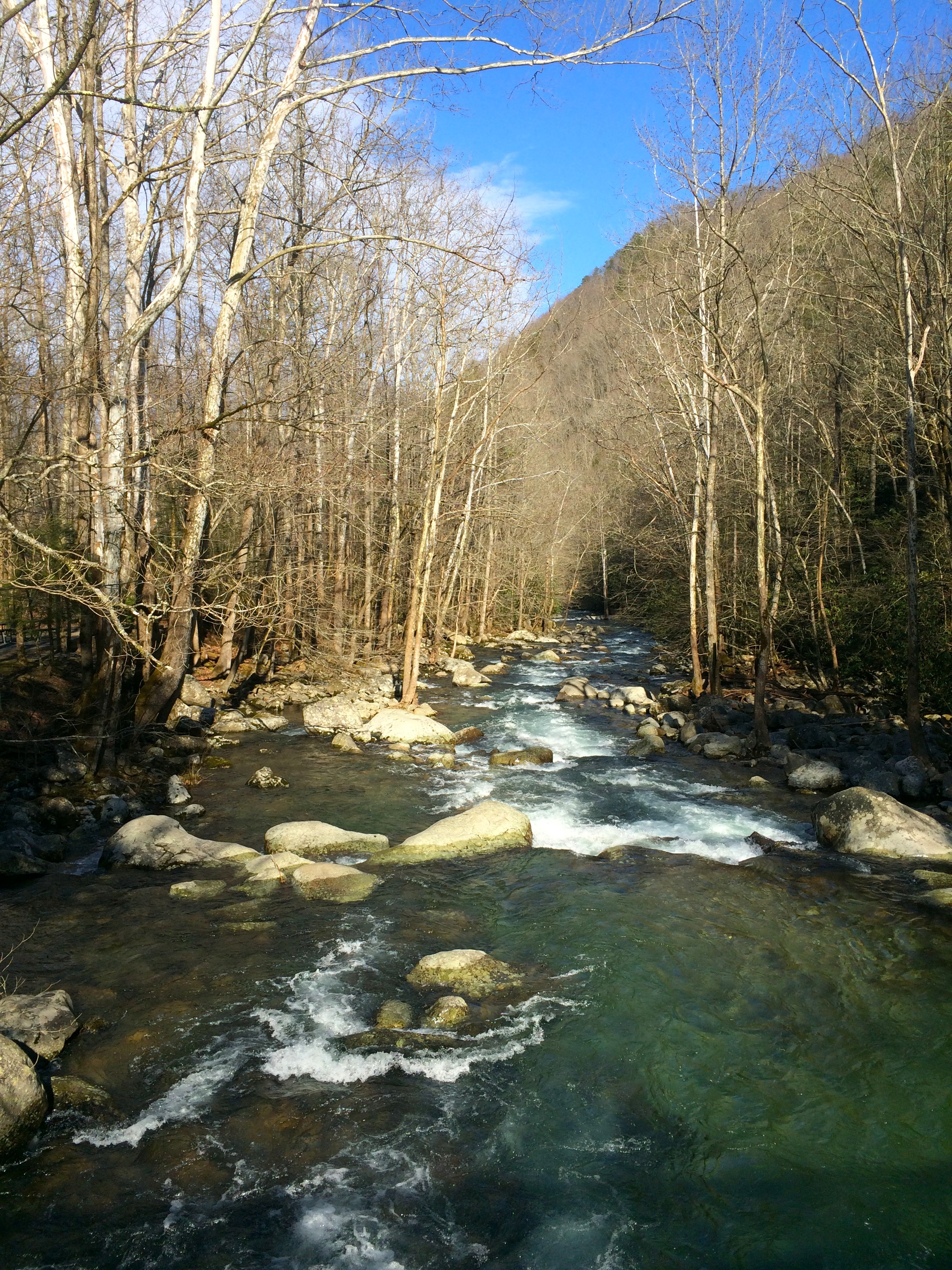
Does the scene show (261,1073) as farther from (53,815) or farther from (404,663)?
(404,663)

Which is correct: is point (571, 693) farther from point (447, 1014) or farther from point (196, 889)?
point (447, 1014)

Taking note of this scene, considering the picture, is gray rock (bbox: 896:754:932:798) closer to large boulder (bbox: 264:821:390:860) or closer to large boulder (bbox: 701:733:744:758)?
large boulder (bbox: 701:733:744:758)

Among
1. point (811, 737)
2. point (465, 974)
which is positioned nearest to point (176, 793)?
point (465, 974)

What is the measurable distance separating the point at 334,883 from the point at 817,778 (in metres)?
6.33

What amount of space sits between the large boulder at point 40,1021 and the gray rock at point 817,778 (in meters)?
8.46

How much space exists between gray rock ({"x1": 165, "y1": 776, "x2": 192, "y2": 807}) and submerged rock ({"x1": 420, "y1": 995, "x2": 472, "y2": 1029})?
→ 527cm

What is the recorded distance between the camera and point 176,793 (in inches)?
378

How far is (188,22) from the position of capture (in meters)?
9.41

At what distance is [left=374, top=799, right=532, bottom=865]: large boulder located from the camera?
26.7ft

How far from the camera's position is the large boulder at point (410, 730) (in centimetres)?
1312

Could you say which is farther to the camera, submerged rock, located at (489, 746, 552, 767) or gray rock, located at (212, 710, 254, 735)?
gray rock, located at (212, 710, 254, 735)

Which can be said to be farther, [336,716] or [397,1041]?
[336,716]

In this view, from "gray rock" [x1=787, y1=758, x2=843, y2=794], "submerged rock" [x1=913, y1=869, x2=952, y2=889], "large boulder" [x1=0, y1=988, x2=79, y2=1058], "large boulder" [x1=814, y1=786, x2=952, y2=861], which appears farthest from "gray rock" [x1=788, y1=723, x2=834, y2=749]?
"large boulder" [x1=0, y1=988, x2=79, y2=1058]

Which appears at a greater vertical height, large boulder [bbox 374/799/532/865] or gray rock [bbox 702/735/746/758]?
gray rock [bbox 702/735/746/758]
